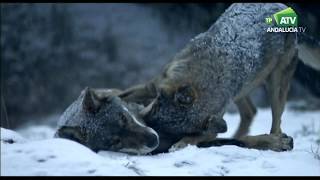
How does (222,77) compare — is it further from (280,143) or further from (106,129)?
(106,129)

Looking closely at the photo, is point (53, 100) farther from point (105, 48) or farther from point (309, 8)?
point (309, 8)

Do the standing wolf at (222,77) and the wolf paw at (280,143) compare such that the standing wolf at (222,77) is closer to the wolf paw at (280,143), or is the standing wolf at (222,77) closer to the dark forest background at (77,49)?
the wolf paw at (280,143)

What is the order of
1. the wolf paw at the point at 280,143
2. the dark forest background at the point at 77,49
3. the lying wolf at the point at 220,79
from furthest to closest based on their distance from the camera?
the dark forest background at the point at 77,49, the lying wolf at the point at 220,79, the wolf paw at the point at 280,143

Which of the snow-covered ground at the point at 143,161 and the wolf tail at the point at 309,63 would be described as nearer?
the snow-covered ground at the point at 143,161

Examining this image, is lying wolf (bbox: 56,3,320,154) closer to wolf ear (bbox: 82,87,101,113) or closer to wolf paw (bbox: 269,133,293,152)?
wolf paw (bbox: 269,133,293,152)


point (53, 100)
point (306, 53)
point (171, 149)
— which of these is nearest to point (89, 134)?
point (171, 149)

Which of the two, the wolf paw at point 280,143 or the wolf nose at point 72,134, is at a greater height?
the wolf nose at point 72,134

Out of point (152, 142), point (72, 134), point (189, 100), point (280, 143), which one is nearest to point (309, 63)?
point (280, 143)

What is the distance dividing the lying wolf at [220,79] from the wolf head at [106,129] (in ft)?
1.09

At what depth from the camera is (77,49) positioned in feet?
43.5

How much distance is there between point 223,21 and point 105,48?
6597 mm

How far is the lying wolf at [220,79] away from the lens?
Answer: 6.32 m

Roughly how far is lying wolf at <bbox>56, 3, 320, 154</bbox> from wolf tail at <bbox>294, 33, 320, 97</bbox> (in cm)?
2

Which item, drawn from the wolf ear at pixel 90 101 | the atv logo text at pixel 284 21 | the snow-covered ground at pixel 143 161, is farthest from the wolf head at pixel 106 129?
the atv logo text at pixel 284 21
